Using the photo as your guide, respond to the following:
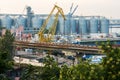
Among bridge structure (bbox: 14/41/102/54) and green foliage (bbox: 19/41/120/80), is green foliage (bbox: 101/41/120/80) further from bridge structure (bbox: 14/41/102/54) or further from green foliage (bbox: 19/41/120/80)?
bridge structure (bbox: 14/41/102/54)

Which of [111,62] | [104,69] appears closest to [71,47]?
[111,62]

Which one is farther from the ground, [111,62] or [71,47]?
[111,62]

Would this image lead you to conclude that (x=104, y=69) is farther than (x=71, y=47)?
No

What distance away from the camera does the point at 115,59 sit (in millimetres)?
21297

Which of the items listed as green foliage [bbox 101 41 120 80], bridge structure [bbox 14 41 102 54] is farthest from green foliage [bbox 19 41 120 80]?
bridge structure [bbox 14 41 102 54]

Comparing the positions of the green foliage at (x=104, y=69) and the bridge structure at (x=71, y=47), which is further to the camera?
the bridge structure at (x=71, y=47)

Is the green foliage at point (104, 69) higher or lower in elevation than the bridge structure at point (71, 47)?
higher

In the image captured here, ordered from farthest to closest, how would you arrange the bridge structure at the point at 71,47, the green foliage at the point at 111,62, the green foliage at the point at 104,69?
the bridge structure at the point at 71,47, the green foliage at the point at 111,62, the green foliage at the point at 104,69

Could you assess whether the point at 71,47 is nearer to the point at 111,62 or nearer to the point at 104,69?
the point at 111,62

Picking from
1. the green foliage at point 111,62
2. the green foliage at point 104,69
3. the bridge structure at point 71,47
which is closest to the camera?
the green foliage at point 104,69

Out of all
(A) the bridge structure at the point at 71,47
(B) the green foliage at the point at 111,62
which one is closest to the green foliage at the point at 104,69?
(B) the green foliage at the point at 111,62

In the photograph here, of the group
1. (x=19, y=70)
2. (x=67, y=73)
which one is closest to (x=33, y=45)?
(x=19, y=70)

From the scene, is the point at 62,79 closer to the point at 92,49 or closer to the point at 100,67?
the point at 100,67

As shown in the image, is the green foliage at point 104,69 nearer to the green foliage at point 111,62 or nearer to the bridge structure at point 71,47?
the green foliage at point 111,62
